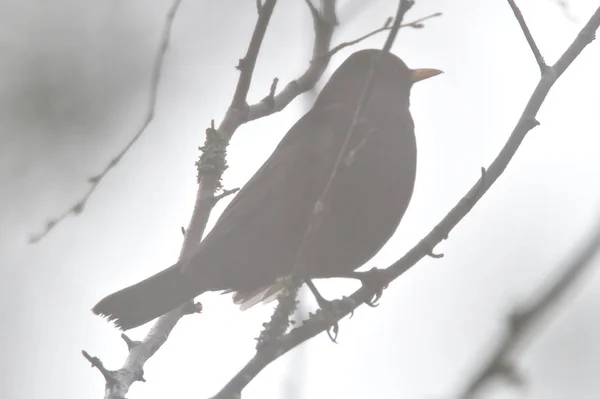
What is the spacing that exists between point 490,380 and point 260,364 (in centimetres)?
161

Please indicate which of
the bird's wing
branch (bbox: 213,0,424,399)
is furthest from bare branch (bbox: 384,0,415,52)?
the bird's wing

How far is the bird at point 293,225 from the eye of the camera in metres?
4.14

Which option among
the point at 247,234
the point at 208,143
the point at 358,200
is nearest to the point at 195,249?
the point at 247,234

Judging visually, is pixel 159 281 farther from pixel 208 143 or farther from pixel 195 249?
pixel 208 143

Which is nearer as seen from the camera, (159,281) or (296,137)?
(159,281)

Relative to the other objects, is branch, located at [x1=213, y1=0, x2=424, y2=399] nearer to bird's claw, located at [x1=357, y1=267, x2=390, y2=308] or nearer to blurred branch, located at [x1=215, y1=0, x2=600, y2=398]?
blurred branch, located at [x1=215, y1=0, x2=600, y2=398]

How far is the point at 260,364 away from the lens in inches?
108

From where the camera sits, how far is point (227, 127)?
421cm

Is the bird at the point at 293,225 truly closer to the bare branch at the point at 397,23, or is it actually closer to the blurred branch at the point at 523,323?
the bare branch at the point at 397,23

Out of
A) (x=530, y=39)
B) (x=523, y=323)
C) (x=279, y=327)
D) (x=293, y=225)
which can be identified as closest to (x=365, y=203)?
(x=293, y=225)

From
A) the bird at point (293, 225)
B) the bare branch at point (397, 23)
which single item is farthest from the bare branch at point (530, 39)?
the bare branch at point (397, 23)

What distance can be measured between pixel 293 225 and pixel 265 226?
0.48ft

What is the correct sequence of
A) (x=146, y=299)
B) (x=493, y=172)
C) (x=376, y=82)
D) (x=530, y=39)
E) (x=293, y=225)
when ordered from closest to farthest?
(x=493, y=172) < (x=530, y=39) < (x=293, y=225) < (x=146, y=299) < (x=376, y=82)

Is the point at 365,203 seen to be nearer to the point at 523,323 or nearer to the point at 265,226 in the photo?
the point at 265,226
